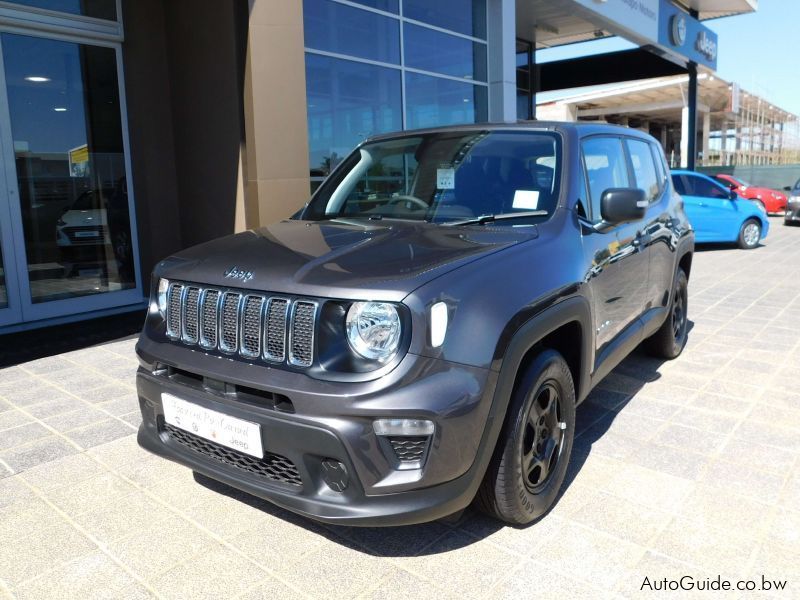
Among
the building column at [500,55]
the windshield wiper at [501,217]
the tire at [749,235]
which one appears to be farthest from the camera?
the tire at [749,235]

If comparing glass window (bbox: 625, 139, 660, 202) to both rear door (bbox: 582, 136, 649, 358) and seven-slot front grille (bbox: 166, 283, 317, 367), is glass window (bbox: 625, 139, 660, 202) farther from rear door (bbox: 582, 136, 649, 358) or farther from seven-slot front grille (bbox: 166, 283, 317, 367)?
seven-slot front grille (bbox: 166, 283, 317, 367)

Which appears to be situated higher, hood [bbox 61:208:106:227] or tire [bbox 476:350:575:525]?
hood [bbox 61:208:106:227]

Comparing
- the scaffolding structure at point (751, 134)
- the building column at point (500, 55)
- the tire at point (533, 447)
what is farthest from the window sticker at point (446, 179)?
the scaffolding structure at point (751, 134)

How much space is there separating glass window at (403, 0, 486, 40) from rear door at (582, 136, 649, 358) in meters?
7.02

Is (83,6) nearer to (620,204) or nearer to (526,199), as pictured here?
(526,199)

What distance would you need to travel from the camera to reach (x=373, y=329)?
2285mm

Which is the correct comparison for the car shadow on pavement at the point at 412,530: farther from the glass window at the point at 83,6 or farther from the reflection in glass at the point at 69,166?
the glass window at the point at 83,6

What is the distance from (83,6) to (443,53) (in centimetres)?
573

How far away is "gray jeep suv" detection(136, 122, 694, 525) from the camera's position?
7.31 feet

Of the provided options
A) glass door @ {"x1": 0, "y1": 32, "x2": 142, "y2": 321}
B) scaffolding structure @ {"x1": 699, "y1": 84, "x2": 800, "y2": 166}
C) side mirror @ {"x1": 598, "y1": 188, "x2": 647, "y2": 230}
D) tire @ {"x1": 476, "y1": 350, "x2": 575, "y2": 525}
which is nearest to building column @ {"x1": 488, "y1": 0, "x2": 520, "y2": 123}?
glass door @ {"x1": 0, "y1": 32, "x2": 142, "y2": 321}

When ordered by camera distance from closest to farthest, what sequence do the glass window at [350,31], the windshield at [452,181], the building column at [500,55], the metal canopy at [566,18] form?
the windshield at [452,181]
the glass window at [350,31]
the building column at [500,55]
the metal canopy at [566,18]

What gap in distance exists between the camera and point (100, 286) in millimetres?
7422

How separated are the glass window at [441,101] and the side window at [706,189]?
14.7 ft

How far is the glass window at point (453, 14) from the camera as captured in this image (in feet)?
33.8
